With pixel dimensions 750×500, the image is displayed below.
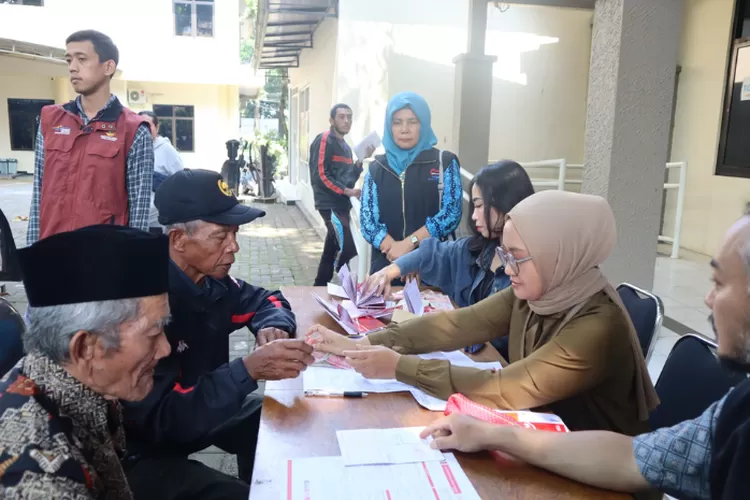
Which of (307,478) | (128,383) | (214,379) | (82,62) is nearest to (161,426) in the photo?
(214,379)

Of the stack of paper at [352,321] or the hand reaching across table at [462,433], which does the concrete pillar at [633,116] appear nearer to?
the stack of paper at [352,321]

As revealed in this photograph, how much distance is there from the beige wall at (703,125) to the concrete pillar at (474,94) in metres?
2.92

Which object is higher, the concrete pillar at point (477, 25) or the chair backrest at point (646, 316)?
the concrete pillar at point (477, 25)

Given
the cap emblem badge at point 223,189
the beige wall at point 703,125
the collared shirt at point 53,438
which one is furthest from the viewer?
the beige wall at point 703,125

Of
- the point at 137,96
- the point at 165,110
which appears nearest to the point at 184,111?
the point at 165,110

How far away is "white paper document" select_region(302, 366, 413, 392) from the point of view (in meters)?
1.87

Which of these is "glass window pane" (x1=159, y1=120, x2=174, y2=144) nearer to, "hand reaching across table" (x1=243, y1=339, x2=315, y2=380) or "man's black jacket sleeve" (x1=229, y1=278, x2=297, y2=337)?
"man's black jacket sleeve" (x1=229, y1=278, x2=297, y2=337)

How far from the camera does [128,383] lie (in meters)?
1.32

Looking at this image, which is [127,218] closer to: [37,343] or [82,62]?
[82,62]

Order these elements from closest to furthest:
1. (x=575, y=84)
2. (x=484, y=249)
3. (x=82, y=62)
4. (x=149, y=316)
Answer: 1. (x=149, y=316)
2. (x=484, y=249)
3. (x=82, y=62)
4. (x=575, y=84)

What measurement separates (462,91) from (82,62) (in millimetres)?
3258

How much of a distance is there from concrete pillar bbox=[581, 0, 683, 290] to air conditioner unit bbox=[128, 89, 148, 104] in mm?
17239

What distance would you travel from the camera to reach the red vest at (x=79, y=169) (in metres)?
3.07

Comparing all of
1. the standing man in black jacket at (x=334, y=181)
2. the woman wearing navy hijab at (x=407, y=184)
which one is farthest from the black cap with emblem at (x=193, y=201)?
the standing man in black jacket at (x=334, y=181)
